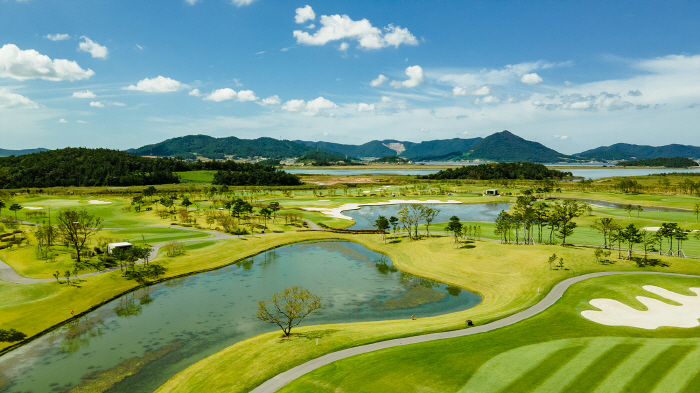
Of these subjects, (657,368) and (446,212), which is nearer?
(657,368)

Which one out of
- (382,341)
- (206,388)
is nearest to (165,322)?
(206,388)

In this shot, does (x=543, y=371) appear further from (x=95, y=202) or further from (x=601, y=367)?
(x=95, y=202)

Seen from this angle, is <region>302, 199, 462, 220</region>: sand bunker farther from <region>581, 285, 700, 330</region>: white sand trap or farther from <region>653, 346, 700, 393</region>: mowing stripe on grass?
<region>653, 346, 700, 393</region>: mowing stripe on grass

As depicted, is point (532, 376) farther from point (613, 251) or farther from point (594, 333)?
point (613, 251)

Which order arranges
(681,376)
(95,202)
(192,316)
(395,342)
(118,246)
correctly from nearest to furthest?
(681,376) → (395,342) → (192,316) → (118,246) → (95,202)

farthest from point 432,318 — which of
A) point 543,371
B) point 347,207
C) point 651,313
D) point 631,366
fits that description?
point 347,207

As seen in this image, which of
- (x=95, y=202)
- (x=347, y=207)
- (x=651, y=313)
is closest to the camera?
(x=651, y=313)

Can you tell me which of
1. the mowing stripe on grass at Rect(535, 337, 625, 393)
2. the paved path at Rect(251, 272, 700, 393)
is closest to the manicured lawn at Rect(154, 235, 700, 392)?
the paved path at Rect(251, 272, 700, 393)

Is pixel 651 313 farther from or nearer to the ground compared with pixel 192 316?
farther from the ground
